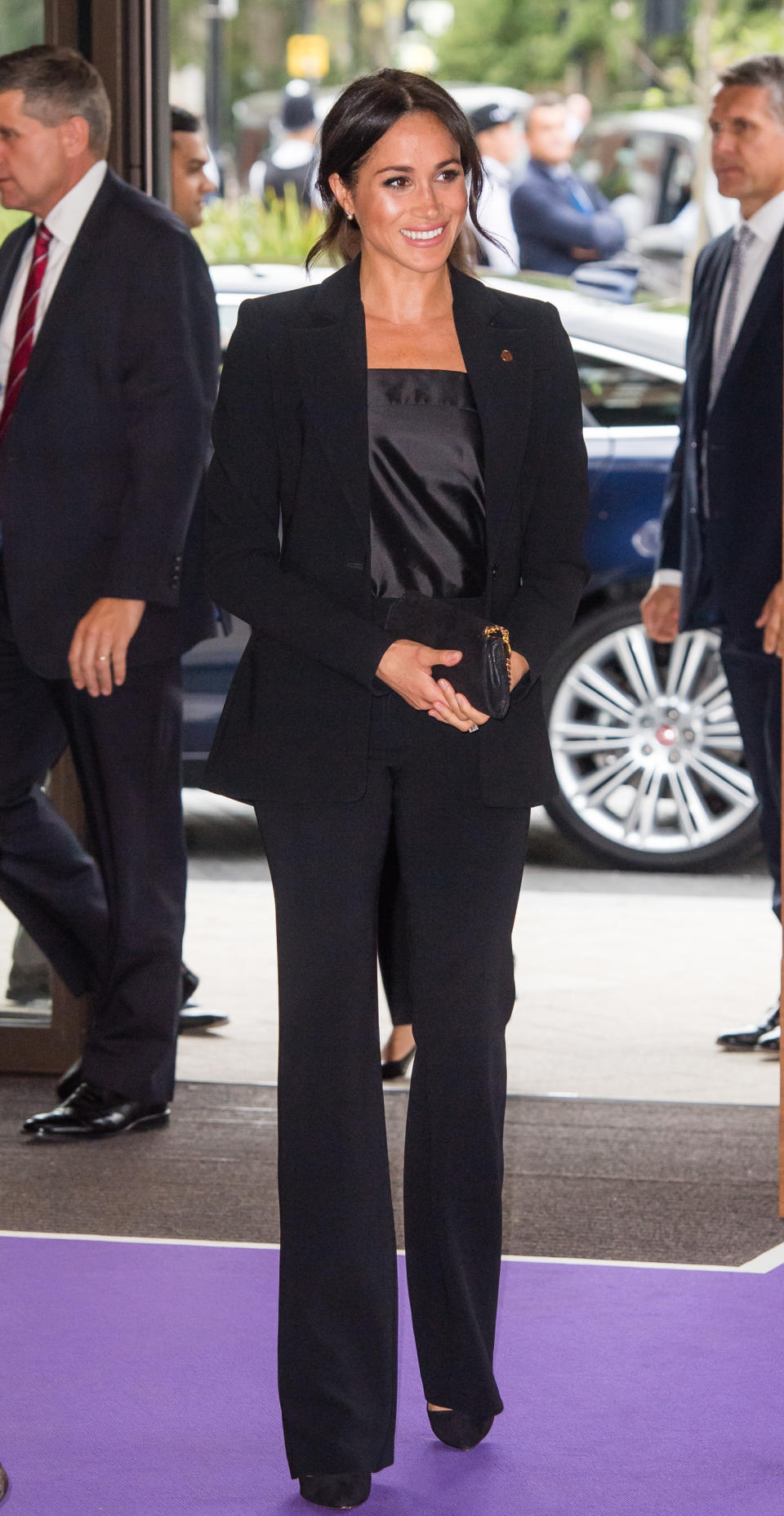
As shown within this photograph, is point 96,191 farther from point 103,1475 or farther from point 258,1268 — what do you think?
point 103,1475

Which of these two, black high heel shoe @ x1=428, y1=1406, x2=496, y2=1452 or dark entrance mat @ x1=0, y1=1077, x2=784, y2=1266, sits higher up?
black high heel shoe @ x1=428, y1=1406, x2=496, y2=1452

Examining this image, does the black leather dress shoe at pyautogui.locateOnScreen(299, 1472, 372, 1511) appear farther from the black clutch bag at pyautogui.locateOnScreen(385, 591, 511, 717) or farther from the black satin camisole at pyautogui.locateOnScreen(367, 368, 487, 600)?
the black satin camisole at pyautogui.locateOnScreen(367, 368, 487, 600)

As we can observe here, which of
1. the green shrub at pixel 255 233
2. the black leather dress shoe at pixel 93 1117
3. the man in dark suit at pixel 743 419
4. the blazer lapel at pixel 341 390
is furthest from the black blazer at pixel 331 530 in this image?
the green shrub at pixel 255 233

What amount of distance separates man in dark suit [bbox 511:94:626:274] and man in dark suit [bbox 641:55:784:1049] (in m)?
6.34

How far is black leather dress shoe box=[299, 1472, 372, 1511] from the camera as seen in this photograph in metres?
2.67

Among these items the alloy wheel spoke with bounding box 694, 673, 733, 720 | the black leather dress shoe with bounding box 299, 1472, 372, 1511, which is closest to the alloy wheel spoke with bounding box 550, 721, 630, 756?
the alloy wheel spoke with bounding box 694, 673, 733, 720

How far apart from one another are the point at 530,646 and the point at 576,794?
3837 millimetres

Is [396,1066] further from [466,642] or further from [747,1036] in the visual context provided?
[466,642]

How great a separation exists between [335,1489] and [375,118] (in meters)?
1.64

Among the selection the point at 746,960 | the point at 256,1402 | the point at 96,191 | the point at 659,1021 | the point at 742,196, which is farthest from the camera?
the point at 746,960

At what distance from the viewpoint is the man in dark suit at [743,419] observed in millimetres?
4645

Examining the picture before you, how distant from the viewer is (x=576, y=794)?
21.4 ft

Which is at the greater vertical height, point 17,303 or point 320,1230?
point 17,303

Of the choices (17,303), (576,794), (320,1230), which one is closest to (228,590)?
(320,1230)
